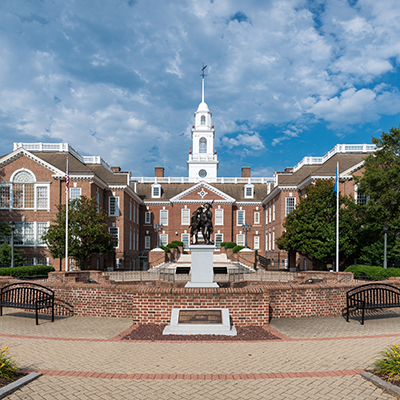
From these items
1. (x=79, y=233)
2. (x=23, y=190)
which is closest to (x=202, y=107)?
(x=23, y=190)

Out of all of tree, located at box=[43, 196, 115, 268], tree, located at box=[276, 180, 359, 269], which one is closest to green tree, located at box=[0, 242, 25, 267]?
tree, located at box=[43, 196, 115, 268]

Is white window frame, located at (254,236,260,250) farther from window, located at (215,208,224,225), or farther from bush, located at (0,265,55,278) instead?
bush, located at (0,265,55,278)

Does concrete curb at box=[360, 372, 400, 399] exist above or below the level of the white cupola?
below

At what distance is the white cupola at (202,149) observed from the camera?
7150 centimetres

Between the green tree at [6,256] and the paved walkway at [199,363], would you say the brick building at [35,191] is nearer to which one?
the green tree at [6,256]

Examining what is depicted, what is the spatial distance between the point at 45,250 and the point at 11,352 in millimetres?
29662

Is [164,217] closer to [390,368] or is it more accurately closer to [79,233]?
[79,233]

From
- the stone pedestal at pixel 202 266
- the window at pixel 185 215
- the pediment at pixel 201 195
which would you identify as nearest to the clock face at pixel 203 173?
the pediment at pixel 201 195

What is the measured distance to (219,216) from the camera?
52.8 m

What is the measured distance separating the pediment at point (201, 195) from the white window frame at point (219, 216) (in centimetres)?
141

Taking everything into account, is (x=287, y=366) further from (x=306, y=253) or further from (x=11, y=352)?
(x=306, y=253)

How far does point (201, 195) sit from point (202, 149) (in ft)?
73.5

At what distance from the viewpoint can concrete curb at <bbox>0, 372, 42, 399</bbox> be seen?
18.0 feet

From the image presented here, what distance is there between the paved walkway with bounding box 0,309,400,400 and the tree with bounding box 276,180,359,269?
18.3 metres
